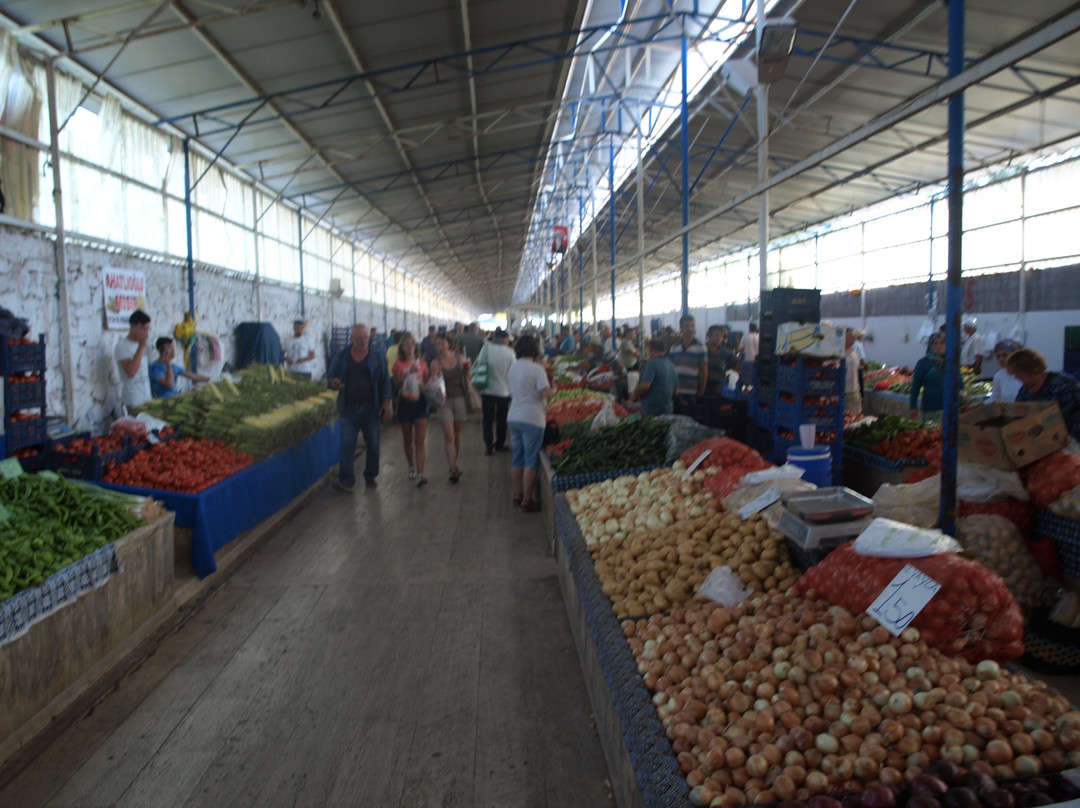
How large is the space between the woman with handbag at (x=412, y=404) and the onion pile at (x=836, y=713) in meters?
5.64

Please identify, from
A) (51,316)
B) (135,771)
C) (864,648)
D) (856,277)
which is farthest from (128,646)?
(856,277)

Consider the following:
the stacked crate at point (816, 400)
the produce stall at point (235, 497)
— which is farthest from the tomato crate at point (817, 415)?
the produce stall at point (235, 497)

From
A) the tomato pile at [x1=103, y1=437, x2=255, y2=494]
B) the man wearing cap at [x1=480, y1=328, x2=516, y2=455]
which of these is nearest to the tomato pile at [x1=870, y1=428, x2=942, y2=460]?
the man wearing cap at [x1=480, y1=328, x2=516, y2=455]

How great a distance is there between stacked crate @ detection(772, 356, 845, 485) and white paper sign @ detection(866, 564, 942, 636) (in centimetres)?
372

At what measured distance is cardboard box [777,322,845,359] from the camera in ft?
19.4

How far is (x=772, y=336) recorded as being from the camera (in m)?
6.83

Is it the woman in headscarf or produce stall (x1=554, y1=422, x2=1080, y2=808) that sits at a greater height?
the woman in headscarf

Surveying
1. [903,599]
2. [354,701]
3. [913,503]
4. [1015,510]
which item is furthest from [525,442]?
[903,599]

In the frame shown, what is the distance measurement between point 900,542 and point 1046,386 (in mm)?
2892

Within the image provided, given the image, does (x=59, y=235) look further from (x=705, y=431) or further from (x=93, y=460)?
(x=705, y=431)

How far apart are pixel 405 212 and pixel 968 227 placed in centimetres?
1417

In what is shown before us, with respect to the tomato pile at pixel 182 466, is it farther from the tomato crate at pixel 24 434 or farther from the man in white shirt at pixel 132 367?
the man in white shirt at pixel 132 367

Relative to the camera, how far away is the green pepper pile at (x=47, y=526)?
10.6ft

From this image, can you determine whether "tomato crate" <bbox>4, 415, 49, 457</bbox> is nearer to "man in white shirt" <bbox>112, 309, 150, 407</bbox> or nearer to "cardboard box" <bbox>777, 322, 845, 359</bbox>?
"man in white shirt" <bbox>112, 309, 150, 407</bbox>
